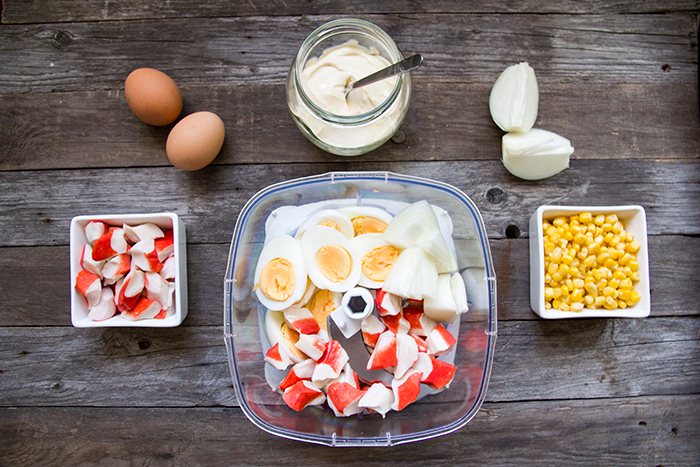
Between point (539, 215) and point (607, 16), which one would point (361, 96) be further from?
point (607, 16)

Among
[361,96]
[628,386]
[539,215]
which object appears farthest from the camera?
[628,386]

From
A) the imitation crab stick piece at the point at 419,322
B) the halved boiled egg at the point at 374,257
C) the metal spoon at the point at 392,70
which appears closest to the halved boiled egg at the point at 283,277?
the halved boiled egg at the point at 374,257

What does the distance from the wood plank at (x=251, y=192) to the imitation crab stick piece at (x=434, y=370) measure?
0.37 meters

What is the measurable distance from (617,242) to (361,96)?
673 millimetres

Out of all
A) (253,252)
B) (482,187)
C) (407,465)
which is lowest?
(407,465)

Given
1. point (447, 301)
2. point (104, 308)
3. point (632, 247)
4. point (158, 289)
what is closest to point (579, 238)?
point (632, 247)

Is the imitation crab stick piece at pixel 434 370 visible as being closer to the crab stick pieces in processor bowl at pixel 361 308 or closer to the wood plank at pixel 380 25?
the crab stick pieces in processor bowl at pixel 361 308

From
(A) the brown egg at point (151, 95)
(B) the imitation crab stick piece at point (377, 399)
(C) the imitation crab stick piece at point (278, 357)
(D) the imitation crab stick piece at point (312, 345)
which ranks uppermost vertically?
(A) the brown egg at point (151, 95)

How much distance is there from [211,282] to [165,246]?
0.46 ft

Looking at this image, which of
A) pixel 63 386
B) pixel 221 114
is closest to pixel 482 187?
pixel 221 114

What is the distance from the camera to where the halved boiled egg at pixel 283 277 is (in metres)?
0.85

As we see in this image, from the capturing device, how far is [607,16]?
1.08 metres

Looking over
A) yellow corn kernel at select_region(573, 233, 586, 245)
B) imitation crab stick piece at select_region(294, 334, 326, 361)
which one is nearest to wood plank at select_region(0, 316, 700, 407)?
yellow corn kernel at select_region(573, 233, 586, 245)

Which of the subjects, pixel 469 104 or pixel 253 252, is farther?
pixel 469 104
